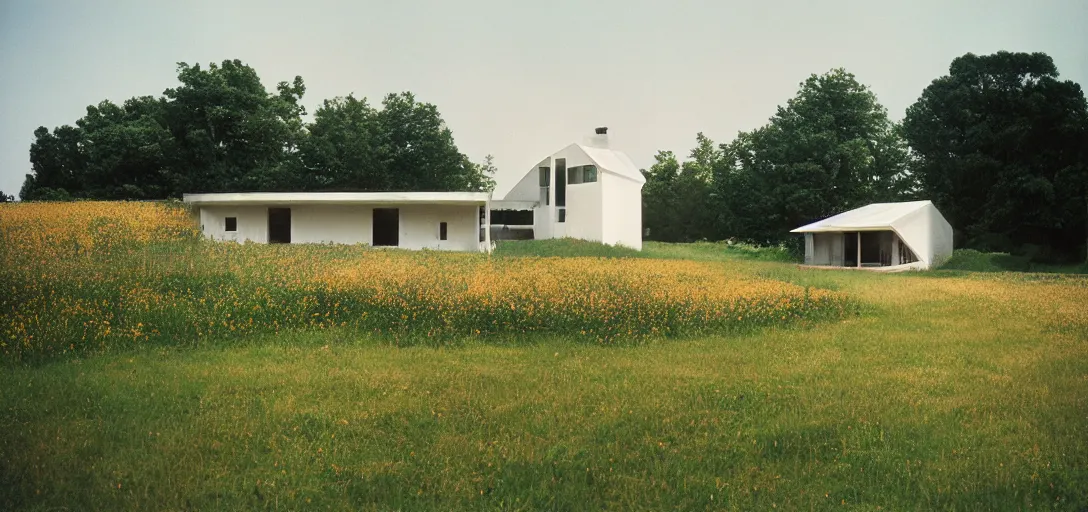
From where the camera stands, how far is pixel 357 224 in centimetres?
2228

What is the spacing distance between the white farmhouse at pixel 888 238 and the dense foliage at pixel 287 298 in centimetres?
1251

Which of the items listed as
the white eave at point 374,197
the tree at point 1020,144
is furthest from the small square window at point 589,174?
the tree at point 1020,144

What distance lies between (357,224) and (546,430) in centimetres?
A: 1837

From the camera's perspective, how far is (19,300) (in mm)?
6613

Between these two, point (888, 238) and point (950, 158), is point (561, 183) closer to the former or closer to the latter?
point (888, 238)

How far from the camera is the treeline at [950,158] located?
7391 mm

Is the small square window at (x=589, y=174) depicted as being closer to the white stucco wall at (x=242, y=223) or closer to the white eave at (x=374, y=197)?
the white eave at (x=374, y=197)

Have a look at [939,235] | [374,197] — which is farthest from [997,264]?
[374,197]

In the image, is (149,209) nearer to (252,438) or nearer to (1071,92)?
(252,438)

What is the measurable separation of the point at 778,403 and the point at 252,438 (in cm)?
399

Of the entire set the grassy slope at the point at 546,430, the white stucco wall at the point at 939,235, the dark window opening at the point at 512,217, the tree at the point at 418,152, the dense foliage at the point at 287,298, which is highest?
the tree at the point at 418,152

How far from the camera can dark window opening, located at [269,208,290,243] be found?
2231cm

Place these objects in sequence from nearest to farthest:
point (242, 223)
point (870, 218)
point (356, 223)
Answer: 1. point (242, 223)
2. point (356, 223)
3. point (870, 218)

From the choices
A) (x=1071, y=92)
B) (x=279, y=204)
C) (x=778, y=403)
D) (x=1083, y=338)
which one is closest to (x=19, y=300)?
(x=778, y=403)
